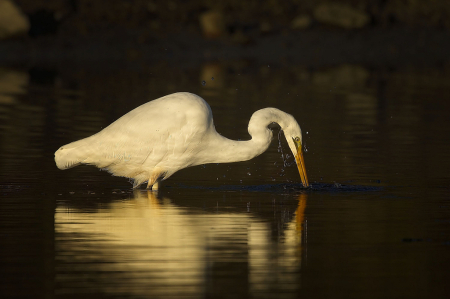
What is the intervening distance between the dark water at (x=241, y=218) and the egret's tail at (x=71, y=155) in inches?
13.6

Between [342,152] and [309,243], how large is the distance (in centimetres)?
654

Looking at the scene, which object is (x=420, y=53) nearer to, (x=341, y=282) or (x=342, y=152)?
(x=342, y=152)

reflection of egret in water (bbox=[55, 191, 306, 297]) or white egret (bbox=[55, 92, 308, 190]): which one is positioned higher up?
white egret (bbox=[55, 92, 308, 190])

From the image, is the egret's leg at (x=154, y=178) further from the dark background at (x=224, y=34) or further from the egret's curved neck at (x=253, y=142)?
the dark background at (x=224, y=34)

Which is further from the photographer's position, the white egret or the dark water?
the white egret

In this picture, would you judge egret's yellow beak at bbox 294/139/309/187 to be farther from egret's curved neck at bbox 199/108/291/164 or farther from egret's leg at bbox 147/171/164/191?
egret's leg at bbox 147/171/164/191

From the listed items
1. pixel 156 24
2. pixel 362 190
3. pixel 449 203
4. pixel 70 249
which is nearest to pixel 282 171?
pixel 362 190

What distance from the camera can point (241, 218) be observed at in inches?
393

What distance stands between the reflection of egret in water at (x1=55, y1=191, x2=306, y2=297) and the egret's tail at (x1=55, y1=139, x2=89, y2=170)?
1169mm

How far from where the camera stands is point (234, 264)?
7977mm

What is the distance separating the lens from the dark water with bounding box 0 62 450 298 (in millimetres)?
7414

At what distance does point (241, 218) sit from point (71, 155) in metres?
2.65

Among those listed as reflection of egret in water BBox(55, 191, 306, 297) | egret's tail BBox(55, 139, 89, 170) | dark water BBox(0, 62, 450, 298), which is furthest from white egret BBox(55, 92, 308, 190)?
reflection of egret in water BBox(55, 191, 306, 297)

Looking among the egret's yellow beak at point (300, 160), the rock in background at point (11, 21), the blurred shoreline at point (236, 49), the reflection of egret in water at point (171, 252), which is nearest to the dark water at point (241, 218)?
the reflection of egret in water at point (171, 252)
